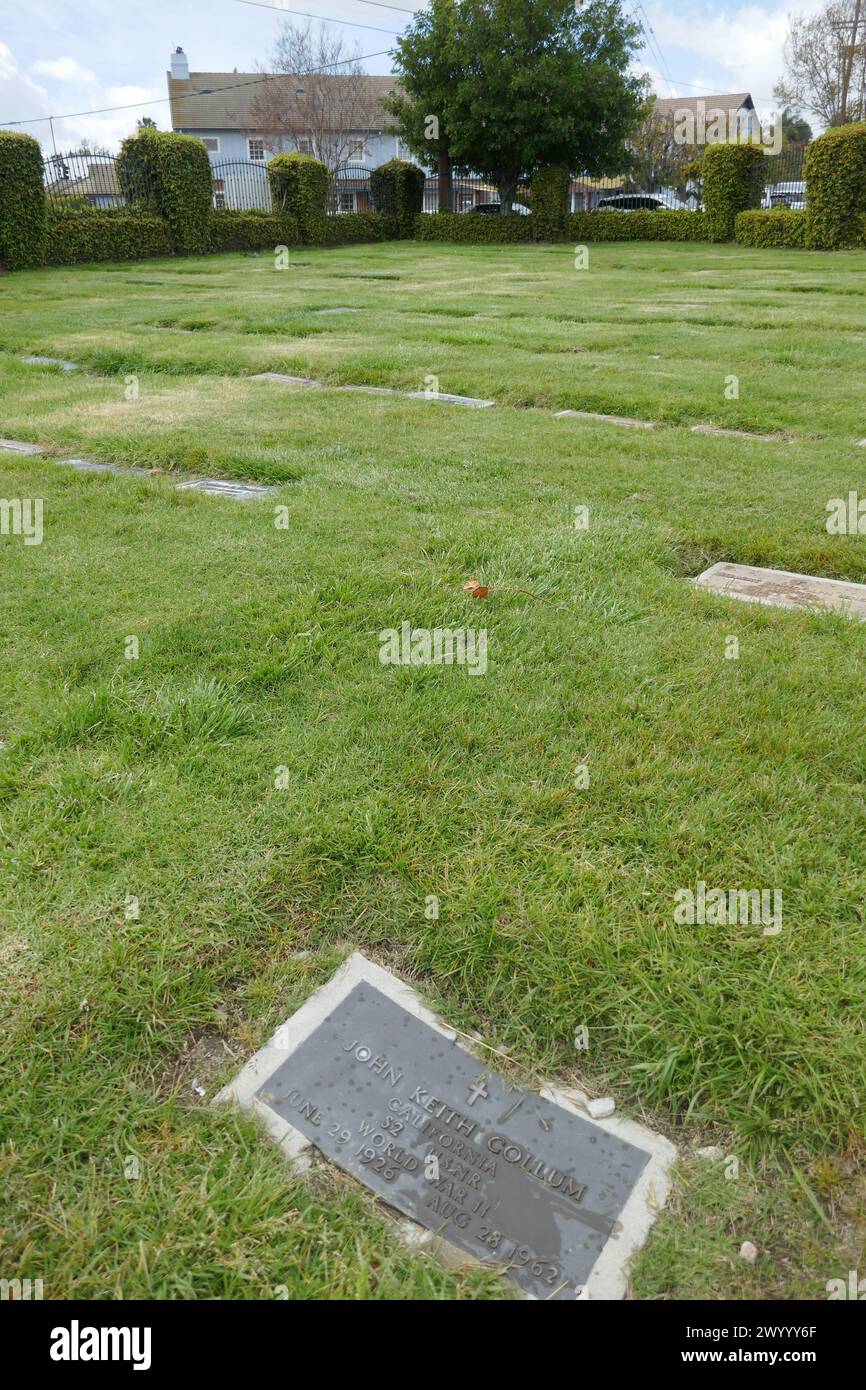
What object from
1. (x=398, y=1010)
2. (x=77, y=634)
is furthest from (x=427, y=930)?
(x=77, y=634)

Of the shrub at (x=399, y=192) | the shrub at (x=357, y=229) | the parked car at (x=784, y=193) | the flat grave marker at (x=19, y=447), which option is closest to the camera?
the flat grave marker at (x=19, y=447)

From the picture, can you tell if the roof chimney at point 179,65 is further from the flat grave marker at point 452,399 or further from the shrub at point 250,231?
the flat grave marker at point 452,399

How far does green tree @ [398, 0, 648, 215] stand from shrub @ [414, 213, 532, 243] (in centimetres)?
147

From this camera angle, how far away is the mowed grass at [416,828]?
4.61ft

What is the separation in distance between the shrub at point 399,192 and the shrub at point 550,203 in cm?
410

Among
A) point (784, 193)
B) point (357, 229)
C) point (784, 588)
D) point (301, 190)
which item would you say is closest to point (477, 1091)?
point (784, 588)

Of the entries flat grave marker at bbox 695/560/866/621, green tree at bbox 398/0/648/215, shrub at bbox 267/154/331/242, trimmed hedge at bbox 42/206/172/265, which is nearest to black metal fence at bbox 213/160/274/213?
shrub at bbox 267/154/331/242

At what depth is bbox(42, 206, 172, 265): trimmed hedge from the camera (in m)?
18.9

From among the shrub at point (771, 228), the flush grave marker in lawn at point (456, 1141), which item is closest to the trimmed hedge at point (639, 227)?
the shrub at point (771, 228)

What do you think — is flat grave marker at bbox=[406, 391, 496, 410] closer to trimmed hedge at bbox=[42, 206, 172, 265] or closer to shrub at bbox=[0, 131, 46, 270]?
shrub at bbox=[0, 131, 46, 270]

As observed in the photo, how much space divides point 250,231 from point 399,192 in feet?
20.7

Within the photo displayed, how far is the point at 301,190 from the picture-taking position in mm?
24156

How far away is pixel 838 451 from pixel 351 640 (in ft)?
11.3
